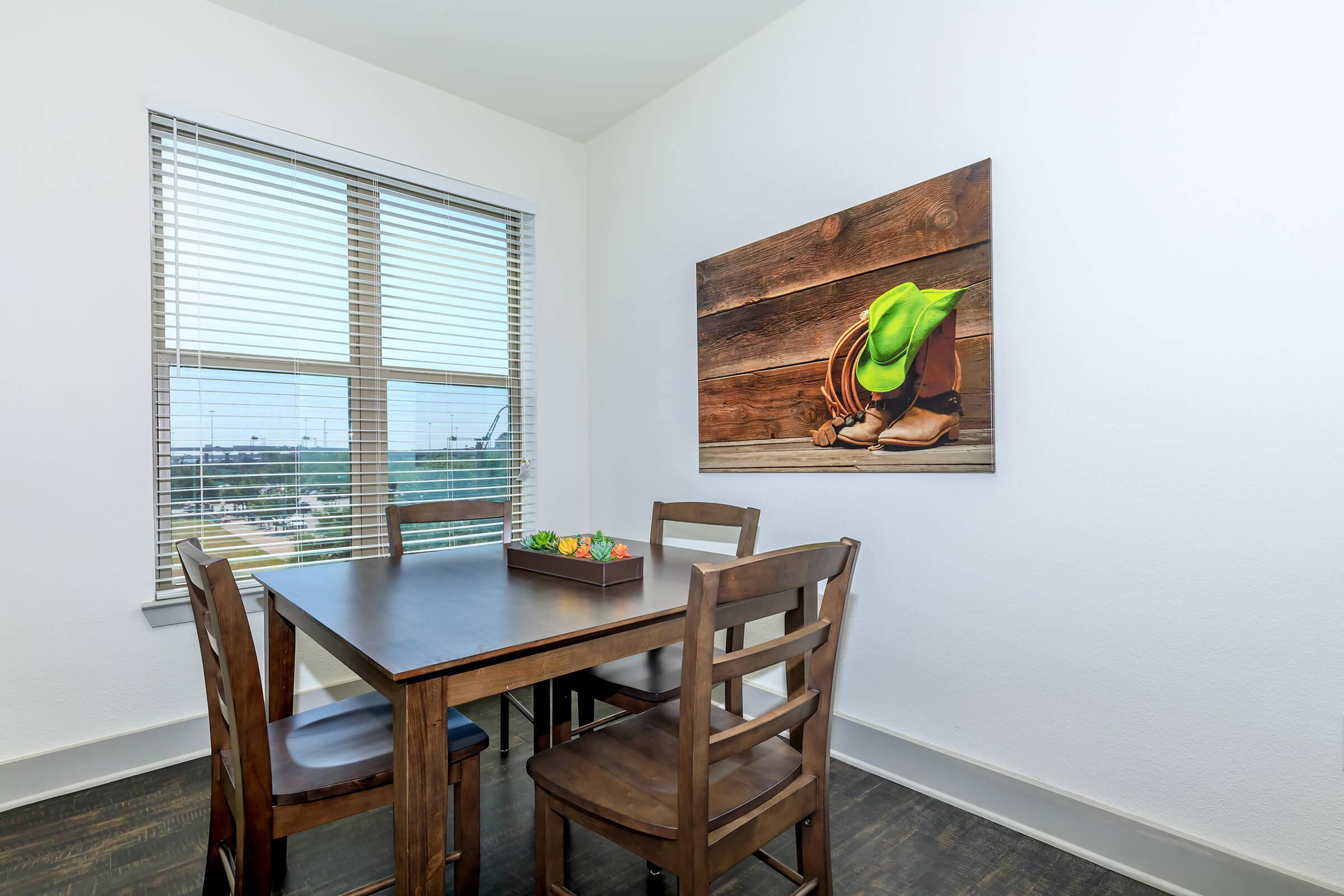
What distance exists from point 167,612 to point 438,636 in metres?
1.73

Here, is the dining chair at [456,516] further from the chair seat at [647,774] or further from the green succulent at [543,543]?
the chair seat at [647,774]

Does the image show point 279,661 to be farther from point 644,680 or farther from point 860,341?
point 860,341

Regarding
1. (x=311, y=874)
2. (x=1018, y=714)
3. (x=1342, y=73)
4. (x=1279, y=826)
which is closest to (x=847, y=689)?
(x=1018, y=714)

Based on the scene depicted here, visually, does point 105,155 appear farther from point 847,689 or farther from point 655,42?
point 847,689

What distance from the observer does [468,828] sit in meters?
1.39

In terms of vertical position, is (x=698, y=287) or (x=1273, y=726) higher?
(x=698, y=287)

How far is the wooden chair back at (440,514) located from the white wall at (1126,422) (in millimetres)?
1116

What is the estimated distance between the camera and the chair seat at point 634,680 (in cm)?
170

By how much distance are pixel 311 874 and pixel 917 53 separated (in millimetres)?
2922

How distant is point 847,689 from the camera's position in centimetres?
229

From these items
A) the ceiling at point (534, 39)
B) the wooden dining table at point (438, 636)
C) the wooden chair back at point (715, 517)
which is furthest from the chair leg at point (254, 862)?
the ceiling at point (534, 39)

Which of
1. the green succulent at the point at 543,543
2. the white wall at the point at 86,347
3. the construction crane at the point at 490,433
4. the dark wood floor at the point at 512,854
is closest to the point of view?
the dark wood floor at the point at 512,854

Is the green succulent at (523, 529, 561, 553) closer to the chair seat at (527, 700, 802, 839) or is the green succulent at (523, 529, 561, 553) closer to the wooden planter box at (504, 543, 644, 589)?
the wooden planter box at (504, 543, 644, 589)

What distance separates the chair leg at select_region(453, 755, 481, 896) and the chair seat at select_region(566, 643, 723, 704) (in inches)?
13.7
